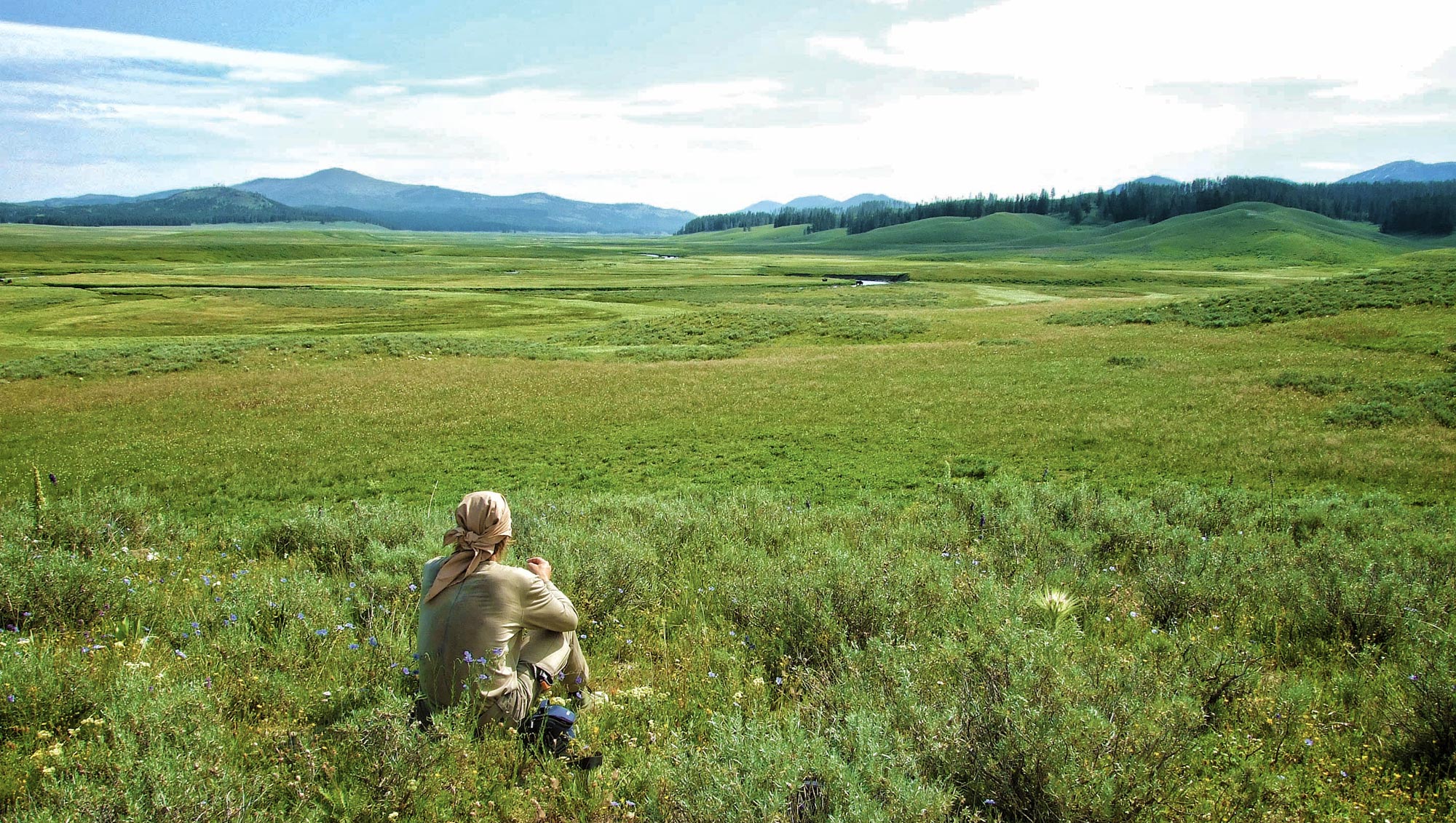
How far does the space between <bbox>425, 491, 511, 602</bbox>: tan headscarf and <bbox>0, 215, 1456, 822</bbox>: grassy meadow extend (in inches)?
33.6

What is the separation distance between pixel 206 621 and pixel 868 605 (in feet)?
20.0

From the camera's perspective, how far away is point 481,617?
5180mm

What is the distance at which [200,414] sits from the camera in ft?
78.8

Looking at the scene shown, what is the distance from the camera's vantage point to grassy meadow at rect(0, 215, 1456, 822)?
172 inches

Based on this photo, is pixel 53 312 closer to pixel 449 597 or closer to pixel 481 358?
pixel 481 358

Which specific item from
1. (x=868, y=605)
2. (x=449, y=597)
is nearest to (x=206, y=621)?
(x=449, y=597)

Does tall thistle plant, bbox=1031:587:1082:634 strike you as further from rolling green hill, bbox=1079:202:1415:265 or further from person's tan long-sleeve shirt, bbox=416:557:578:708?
rolling green hill, bbox=1079:202:1415:265

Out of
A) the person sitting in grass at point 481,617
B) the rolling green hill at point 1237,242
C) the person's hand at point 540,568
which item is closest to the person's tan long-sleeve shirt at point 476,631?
the person sitting in grass at point 481,617

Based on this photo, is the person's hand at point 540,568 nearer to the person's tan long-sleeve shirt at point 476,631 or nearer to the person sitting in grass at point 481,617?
the person sitting in grass at point 481,617

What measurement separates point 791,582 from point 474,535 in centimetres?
342

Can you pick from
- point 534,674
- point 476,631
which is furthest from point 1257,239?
point 476,631

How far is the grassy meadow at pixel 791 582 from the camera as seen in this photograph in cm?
436

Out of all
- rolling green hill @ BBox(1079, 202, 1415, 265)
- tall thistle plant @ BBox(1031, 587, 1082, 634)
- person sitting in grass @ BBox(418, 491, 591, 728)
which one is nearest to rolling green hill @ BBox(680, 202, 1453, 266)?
rolling green hill @ BBox(1079, 202, 1415, 265)

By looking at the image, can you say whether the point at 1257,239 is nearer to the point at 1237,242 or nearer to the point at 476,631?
the point at 1237,242
